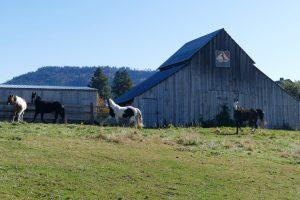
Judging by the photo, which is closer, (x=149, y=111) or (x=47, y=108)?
(x=47, y=108)

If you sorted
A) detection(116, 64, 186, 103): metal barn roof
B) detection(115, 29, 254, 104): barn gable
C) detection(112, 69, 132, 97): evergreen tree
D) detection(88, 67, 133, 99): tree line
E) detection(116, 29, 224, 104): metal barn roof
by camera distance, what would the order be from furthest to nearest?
detection(88, 67, 133, 99): tree line → detection(112, 69, 132, 97): evergreen tree → detection(116, 29, 224, 104): metal barn roof → detection(115, 29, 254, 104): barn gable → detection(116, 64, 186, 103): metal barn roof

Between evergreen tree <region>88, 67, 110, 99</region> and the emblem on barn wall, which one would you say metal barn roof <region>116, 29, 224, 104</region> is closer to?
the emblem on barn wall

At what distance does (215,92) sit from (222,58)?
9.69 feet

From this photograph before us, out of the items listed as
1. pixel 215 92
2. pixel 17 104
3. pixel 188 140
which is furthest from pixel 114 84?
pixel 188 140

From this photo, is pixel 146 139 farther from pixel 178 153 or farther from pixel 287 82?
pixel 287 82

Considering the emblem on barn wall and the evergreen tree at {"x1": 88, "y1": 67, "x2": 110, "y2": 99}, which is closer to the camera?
the emblem on barn wall

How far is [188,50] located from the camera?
159 feet

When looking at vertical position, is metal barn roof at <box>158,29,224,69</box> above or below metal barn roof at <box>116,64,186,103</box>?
above

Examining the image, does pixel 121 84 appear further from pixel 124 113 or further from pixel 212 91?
pixel 124 113

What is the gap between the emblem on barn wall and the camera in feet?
146

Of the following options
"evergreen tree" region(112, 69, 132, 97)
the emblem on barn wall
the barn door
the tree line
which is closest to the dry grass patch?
the barn door

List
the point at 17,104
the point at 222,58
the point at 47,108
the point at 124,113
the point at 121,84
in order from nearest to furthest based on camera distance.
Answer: the point at 17,104 < the point at 47,108 < the point at 124,113 < the point at 222,58 < the point at 121,84

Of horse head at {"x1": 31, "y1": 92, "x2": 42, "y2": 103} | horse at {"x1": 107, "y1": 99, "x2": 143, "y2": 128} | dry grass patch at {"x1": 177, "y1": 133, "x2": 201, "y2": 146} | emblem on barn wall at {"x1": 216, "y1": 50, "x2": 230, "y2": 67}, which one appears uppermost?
emblem on barn wall at {"x1": 216, "y1": 50, "x2": 230, "y2": 67}

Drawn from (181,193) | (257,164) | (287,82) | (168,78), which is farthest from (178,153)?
(287,82)
